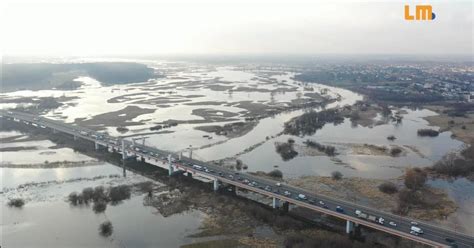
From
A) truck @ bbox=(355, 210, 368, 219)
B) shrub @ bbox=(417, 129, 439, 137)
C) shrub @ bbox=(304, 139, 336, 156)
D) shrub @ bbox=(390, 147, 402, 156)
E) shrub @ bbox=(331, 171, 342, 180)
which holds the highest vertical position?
shrub @ bbox=(417, 129, 439, 137)

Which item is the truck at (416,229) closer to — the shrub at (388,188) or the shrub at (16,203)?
the shrub at (388,188)

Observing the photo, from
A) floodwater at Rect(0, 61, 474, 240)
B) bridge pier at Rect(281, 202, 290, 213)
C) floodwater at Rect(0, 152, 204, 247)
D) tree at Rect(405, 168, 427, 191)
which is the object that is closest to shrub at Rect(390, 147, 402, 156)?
floodwater at Rect(0, 61, 474, 240)

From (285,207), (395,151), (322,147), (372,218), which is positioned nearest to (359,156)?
(322,147)

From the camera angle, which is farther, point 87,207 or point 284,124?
point 284,124

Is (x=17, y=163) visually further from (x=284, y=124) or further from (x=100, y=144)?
(x=284, y=124)

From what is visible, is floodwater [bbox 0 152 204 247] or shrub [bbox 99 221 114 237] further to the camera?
shrub [bbox 99 221 114 237]

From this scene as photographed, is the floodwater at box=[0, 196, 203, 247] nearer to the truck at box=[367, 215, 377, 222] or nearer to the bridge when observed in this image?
the bridge

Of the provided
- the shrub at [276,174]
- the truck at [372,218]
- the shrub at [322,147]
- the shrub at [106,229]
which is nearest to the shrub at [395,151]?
the shrub at [322,147]

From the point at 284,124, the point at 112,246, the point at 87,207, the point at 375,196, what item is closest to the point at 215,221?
the point at 112,246
